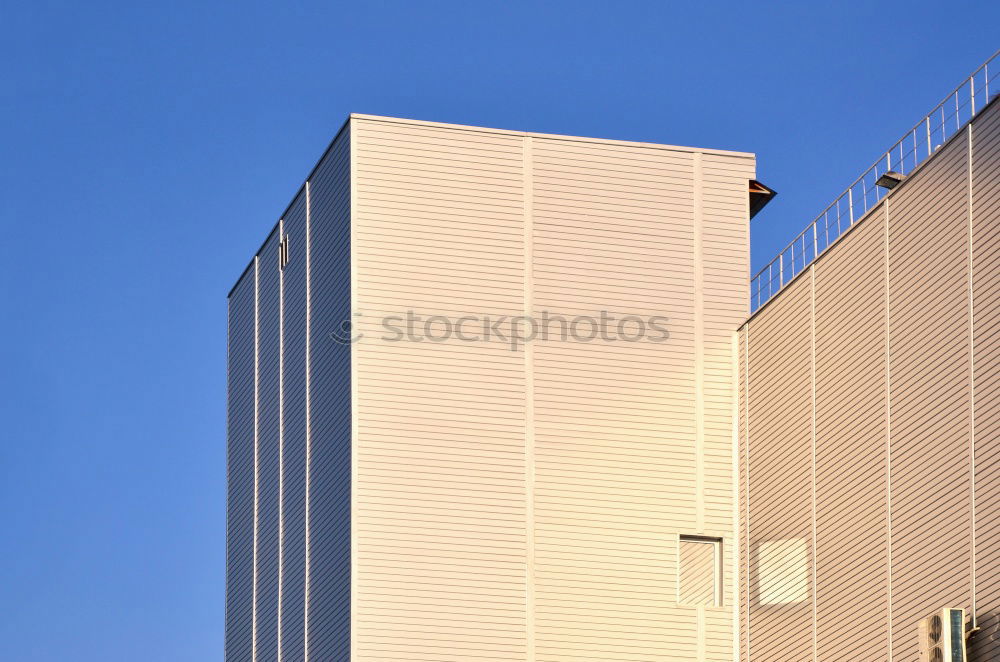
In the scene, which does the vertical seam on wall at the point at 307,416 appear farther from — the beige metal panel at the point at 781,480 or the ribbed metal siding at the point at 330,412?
the beige metal panel at the point at 781,480

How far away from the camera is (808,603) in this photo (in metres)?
43.0

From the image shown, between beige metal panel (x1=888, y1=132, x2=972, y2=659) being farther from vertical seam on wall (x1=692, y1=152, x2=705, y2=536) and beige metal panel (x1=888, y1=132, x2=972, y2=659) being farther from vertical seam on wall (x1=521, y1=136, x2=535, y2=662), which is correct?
vertical seam on wall (x1=521, y1=136, x2=535, y2=662)

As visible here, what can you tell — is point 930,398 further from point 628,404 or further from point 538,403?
point 538,403

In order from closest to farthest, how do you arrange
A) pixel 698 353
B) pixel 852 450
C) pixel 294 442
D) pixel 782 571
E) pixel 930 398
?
pixel 930 398 < pixel 852 450 < pixel 782 571 < pixel 698 353 < pixel 294 442

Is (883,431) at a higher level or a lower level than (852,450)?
higher

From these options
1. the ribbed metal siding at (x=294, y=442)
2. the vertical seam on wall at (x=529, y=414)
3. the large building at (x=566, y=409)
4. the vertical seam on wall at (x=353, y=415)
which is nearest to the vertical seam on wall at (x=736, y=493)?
the large building at (x=566, y=409)

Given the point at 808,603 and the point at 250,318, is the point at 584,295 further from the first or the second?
the point at 250,318

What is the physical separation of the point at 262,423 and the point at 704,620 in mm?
16526

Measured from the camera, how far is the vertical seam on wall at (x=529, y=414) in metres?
45.8

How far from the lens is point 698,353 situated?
48719 millimetres

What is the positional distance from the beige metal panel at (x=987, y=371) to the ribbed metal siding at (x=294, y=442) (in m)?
21.0

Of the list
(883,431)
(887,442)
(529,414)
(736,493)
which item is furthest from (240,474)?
(887,442)

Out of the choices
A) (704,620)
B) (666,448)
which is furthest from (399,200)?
(704,620)

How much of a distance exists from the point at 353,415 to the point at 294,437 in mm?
6546
